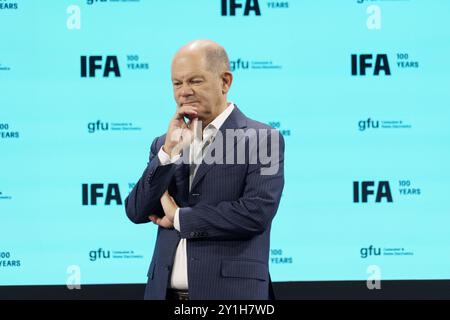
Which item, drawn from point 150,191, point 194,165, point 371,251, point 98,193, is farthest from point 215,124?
point 371,251

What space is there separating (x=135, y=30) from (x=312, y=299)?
2229mm

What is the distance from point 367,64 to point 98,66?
1886 millimetres

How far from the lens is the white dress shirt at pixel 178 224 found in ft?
9.98

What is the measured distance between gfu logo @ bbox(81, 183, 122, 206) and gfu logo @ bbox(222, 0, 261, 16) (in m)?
1.44

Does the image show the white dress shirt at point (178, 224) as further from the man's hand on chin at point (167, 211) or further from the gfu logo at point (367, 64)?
the gfu logo at point (367, 64)

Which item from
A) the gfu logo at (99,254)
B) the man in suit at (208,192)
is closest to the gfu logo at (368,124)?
the gfu logo at (99,254)

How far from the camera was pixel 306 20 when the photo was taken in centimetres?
525

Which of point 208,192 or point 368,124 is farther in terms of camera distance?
point 368,124

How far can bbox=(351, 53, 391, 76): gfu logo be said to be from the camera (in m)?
5.24

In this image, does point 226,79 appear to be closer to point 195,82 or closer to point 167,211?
point 195,82

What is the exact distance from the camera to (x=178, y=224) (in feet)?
10.1

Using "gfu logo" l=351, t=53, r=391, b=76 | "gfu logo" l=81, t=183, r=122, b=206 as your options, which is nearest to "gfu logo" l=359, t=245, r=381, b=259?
"gfu logo" l=351, t=53, r=391, b=76

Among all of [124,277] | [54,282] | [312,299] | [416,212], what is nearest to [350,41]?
[416,212]

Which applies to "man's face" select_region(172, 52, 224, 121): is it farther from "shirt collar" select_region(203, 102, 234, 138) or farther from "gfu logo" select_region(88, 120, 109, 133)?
"gfu logo" select_region(88, 120, 109, 133)
